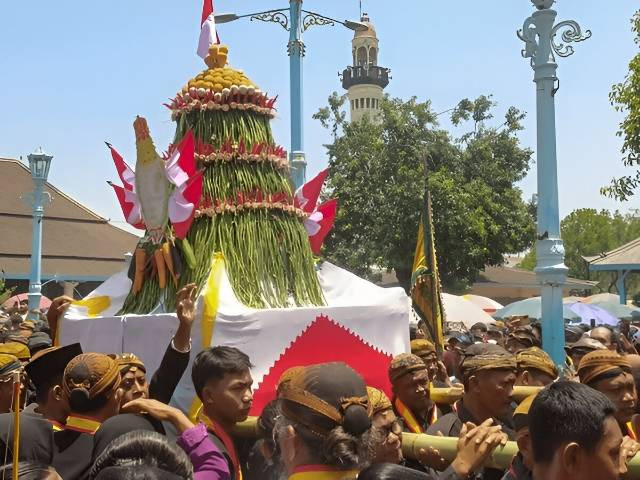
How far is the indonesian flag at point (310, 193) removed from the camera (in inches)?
263

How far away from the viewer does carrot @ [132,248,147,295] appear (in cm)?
590

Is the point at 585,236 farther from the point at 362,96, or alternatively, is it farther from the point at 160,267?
the point at 160,267

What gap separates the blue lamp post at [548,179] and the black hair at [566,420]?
5101 mm

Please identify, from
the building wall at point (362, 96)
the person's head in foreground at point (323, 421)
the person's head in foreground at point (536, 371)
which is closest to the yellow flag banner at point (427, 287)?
the person's head in foreground at point (536, 371)

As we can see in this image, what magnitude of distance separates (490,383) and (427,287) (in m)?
4.37

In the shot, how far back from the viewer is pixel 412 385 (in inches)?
175

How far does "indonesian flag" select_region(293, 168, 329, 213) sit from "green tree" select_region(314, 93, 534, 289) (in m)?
17.5

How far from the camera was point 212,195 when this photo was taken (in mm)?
5832

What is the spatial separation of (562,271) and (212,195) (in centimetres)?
329

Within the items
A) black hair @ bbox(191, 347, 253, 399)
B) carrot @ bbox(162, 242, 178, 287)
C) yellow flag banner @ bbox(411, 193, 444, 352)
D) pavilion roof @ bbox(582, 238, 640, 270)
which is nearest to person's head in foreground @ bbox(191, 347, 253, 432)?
black hair @ bbox(191, 347, 253, 399)

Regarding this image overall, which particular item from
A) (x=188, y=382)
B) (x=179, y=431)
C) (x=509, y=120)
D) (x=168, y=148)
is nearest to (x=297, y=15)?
(x=168, y=148)

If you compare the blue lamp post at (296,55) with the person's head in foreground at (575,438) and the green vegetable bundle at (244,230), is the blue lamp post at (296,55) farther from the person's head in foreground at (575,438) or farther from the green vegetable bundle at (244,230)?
the person's head in foreground at (575,438)

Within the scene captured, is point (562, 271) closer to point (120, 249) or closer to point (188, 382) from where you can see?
point (188, 382)

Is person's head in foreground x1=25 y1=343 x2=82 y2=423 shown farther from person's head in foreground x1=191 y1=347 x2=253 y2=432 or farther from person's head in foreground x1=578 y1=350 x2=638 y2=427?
person's head in foreground x1=578 y1=350 x2=638 y2=427
